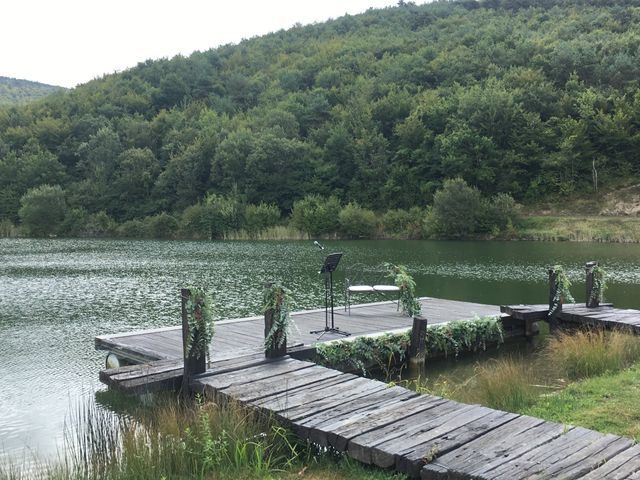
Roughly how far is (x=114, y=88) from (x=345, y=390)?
93.4m

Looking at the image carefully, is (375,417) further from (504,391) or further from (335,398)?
(504,391)

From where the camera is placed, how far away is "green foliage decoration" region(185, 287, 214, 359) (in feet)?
21.6

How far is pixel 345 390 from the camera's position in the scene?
606 centimetres

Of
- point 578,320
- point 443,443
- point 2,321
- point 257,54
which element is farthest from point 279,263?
point 257,54

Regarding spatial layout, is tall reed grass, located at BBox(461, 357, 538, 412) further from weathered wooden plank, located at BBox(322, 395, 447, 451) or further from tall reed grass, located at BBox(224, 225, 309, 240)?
tall reed grass, located at BBox(224, 225, 309, 240)

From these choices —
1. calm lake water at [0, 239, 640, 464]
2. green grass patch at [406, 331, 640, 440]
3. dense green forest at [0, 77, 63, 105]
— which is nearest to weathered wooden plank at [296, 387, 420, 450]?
green grass patch at [406, 331, 640, 440]

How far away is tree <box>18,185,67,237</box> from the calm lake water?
87.9ft

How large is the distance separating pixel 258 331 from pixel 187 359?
326 cm

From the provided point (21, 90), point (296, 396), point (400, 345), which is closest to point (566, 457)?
point (296, 396)

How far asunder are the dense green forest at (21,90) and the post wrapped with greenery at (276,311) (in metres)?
121

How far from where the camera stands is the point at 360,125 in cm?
6272

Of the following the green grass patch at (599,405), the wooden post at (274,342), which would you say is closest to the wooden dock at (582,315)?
the green grass patch at (599,405)

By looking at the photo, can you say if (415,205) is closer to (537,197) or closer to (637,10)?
(537,197)

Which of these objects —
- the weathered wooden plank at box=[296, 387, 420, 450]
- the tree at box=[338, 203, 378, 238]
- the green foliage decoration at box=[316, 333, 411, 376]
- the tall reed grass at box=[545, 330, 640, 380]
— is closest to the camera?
the weathered wooden plank at box=[296, 387, 420, 450]
